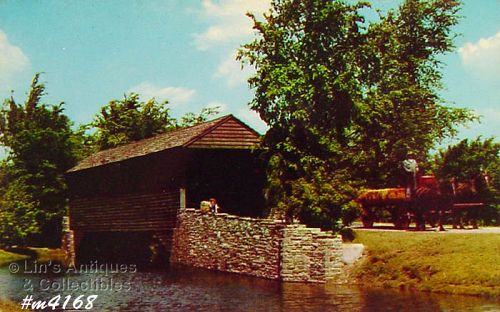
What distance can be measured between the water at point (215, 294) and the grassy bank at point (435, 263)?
0.76 metres

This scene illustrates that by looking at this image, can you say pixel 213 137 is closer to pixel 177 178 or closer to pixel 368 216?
pixel 177 178

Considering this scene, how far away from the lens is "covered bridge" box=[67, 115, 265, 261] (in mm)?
30516

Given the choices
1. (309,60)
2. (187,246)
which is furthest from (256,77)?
(187,246)

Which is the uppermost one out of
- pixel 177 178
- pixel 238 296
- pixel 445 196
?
pixel 177 178

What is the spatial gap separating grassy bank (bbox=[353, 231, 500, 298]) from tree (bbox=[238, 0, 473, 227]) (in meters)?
4.25

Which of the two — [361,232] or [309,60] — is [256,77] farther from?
[361,232]

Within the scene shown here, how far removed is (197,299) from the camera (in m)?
17.6

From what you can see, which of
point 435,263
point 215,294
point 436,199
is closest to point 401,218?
point 436,199

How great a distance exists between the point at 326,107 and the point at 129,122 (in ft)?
117

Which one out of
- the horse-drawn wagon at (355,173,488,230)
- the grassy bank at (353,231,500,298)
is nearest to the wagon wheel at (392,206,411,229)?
the horse-drawn wagon at (355,173,488,230)

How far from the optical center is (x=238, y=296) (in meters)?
17.8

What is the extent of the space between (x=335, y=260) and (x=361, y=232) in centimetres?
388

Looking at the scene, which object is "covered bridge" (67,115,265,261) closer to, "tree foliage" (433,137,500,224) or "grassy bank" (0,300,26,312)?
"tree foliage" (433,137,500,224)

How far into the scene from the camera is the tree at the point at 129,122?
59819 millimetres
